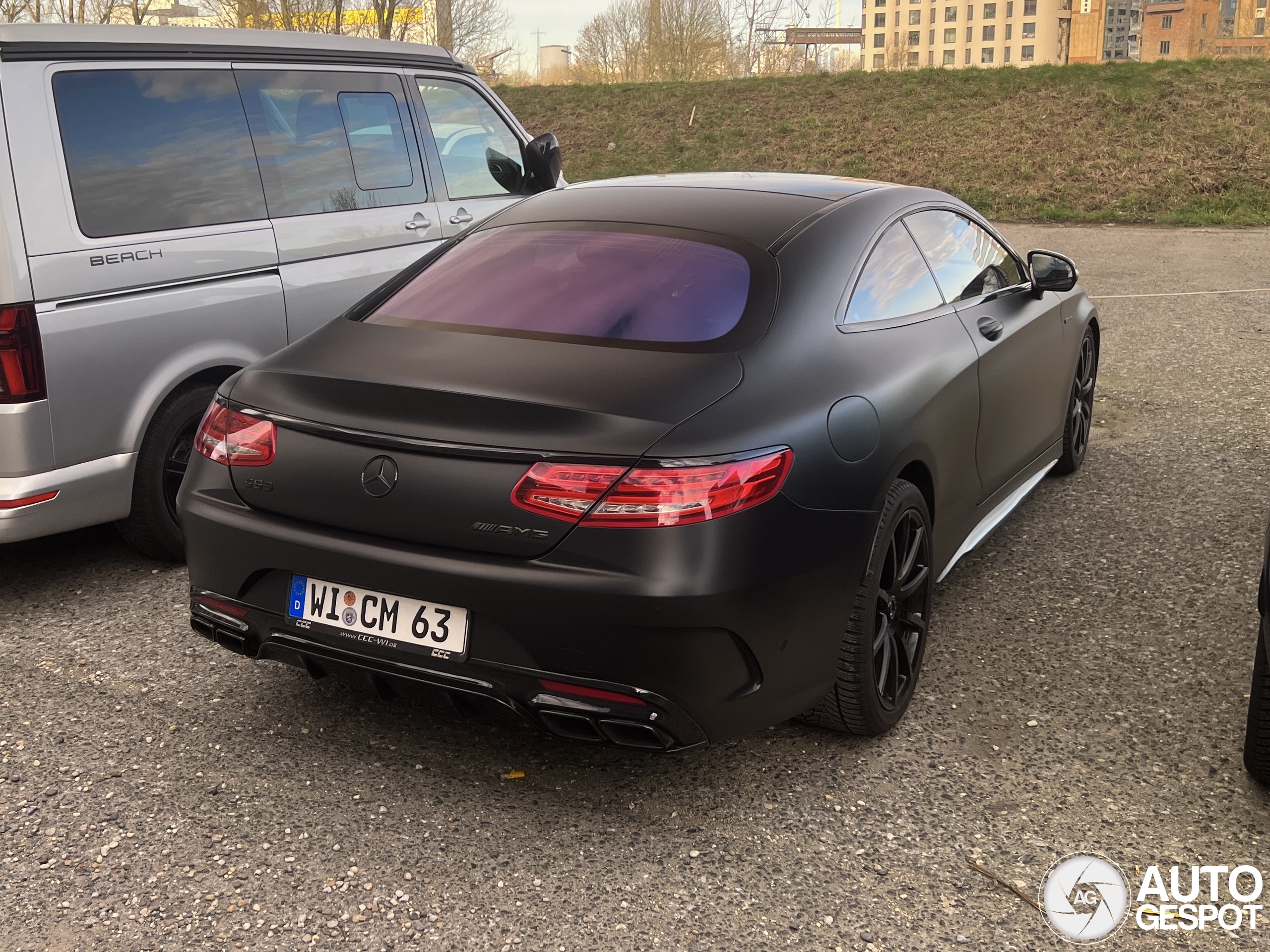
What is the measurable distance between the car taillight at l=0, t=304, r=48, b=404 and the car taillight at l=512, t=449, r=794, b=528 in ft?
7.32

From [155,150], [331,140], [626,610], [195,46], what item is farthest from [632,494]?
[331,140]

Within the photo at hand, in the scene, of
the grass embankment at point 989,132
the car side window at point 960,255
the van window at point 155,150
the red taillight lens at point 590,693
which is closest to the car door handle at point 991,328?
the car side window at point 960,255

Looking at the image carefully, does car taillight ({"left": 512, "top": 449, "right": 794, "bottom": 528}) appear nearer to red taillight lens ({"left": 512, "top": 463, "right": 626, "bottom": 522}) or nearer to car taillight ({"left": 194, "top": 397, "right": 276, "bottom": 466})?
red taillight lens ({"left": 512, "top": 463, "right": 626, "bottom": 522})

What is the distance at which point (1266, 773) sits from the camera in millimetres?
3162

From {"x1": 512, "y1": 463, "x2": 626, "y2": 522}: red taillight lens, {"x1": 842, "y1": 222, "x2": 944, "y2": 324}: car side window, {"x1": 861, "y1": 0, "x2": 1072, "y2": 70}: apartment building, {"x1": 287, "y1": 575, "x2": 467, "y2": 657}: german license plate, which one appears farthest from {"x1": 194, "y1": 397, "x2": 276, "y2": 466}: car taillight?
{"x1": 861, "y1": 0, "x2": 1072, "y2": 70}: apartment building

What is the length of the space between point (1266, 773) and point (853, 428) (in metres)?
1.39

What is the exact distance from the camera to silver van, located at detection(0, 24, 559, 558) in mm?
4160

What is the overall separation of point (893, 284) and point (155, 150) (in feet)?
9.30

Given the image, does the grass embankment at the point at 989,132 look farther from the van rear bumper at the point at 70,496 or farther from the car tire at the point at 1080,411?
the van rear bumper at the point at 70,496

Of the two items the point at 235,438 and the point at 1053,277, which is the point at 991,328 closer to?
the point at 1053,277

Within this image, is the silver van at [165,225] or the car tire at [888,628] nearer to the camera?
the car tire at [888,628]

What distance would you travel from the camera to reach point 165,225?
463 cm

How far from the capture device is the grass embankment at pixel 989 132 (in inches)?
796

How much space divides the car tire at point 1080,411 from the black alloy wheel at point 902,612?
2400 millimetres
